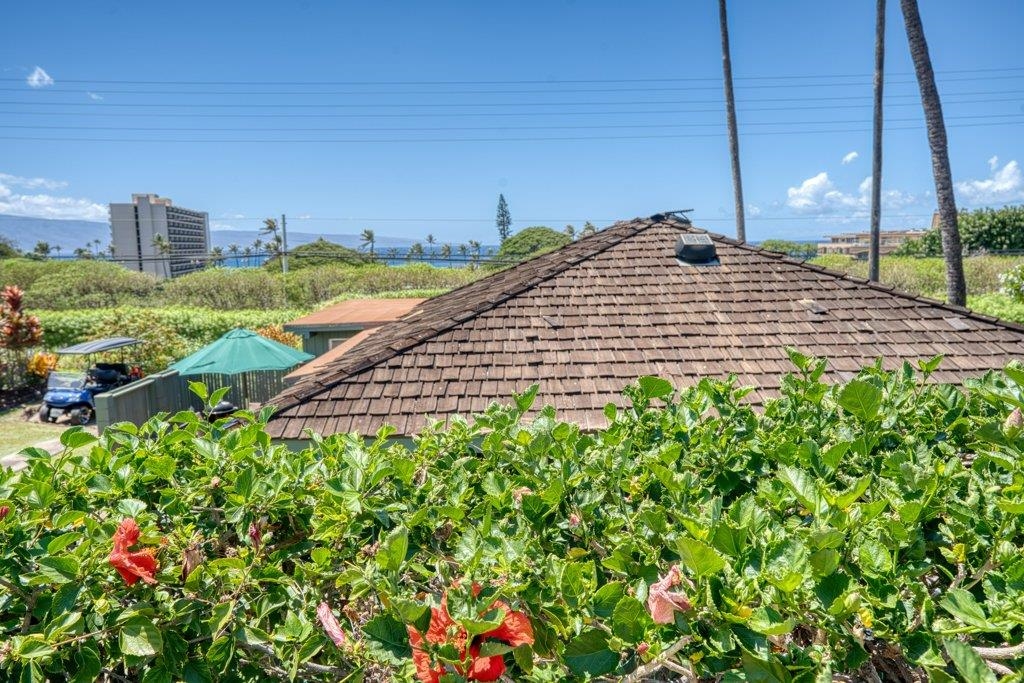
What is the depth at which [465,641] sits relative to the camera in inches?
48.8

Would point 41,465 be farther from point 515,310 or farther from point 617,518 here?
point 515,310

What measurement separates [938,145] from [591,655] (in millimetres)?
12928

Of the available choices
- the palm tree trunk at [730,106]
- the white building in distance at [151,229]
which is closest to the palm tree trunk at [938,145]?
the palm tree trunk at [730,106]

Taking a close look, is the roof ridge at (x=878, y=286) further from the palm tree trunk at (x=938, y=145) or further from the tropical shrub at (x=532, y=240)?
the tropical shrub at (x=532, y=240)

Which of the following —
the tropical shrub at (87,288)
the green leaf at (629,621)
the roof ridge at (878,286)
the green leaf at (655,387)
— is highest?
the tropical shrub at (87,288)

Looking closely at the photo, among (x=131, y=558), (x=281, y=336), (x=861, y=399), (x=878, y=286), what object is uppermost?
(x=281, y=336)

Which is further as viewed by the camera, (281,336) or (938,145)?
(281,336)

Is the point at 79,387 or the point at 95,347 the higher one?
the point at 95,347

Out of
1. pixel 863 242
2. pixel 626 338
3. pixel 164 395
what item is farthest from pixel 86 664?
pixel 863 242

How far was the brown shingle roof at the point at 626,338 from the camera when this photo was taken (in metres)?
6.75

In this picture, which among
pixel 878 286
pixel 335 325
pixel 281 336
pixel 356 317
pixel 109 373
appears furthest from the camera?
pixel 281 336

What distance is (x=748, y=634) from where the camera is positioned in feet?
3.77

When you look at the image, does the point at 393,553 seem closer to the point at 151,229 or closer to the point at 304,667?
the point at 304,667

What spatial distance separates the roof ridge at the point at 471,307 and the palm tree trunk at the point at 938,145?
16.8 feet
